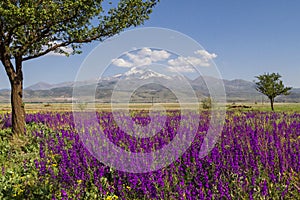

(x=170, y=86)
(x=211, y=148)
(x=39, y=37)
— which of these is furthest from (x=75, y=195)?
(x=39, y=37)

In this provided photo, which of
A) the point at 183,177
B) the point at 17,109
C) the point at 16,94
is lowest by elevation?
the point at 183,177

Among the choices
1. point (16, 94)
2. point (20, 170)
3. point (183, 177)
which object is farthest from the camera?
point (16, 94)

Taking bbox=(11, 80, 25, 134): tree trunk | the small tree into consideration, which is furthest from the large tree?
the small tree

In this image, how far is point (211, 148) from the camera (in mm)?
5395

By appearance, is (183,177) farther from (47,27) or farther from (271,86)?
(271,86)

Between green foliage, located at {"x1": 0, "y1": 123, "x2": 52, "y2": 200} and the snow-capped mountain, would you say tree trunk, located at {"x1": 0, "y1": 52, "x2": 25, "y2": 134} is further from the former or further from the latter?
the snow-capped mountain

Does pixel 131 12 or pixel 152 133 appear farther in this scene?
pixel 131 12

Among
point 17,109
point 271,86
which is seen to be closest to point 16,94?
point 17,109

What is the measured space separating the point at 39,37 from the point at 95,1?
2225 mm

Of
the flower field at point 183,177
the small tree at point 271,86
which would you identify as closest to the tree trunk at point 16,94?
the flower field at point 183,177

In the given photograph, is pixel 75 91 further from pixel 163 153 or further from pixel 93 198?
pixel 93 198

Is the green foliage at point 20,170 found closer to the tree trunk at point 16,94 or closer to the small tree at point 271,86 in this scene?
the tree trunk at point 16,94

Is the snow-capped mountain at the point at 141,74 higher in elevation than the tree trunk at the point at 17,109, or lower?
higher

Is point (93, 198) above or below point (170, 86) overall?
below
